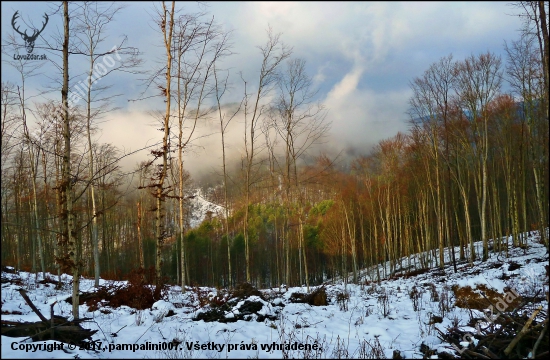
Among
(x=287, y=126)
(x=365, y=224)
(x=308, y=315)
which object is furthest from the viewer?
(x=365, y=224)

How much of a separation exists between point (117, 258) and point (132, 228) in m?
4.80

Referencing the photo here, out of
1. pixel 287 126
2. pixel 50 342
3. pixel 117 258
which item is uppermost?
pixel 287 126

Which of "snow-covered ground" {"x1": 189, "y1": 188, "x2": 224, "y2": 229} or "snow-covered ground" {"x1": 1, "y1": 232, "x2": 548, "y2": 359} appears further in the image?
"snow-covered ground" {"x1": 189, "y1": 188, "x2": 224, "y2": 229}

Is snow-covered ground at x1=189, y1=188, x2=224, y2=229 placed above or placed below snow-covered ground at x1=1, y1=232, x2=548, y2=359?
above

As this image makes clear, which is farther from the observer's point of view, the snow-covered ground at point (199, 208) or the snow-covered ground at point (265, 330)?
the snow-covered ground at point (199, 208)

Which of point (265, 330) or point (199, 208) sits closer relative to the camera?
point (265, 330)

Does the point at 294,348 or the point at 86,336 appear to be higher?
the point at 86,336

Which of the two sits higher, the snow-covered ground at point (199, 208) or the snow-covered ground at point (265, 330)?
the snow-covered ground at point (199, 208)

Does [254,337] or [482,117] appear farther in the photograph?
[482,117]

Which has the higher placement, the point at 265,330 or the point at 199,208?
the point at 199,208

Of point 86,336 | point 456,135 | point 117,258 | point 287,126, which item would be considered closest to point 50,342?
point 86,336

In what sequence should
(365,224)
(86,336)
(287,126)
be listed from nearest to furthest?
(86,336) < (287,126) < (365,224)

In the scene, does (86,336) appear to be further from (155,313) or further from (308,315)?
(308,315)

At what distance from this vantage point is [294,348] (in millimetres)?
5367
